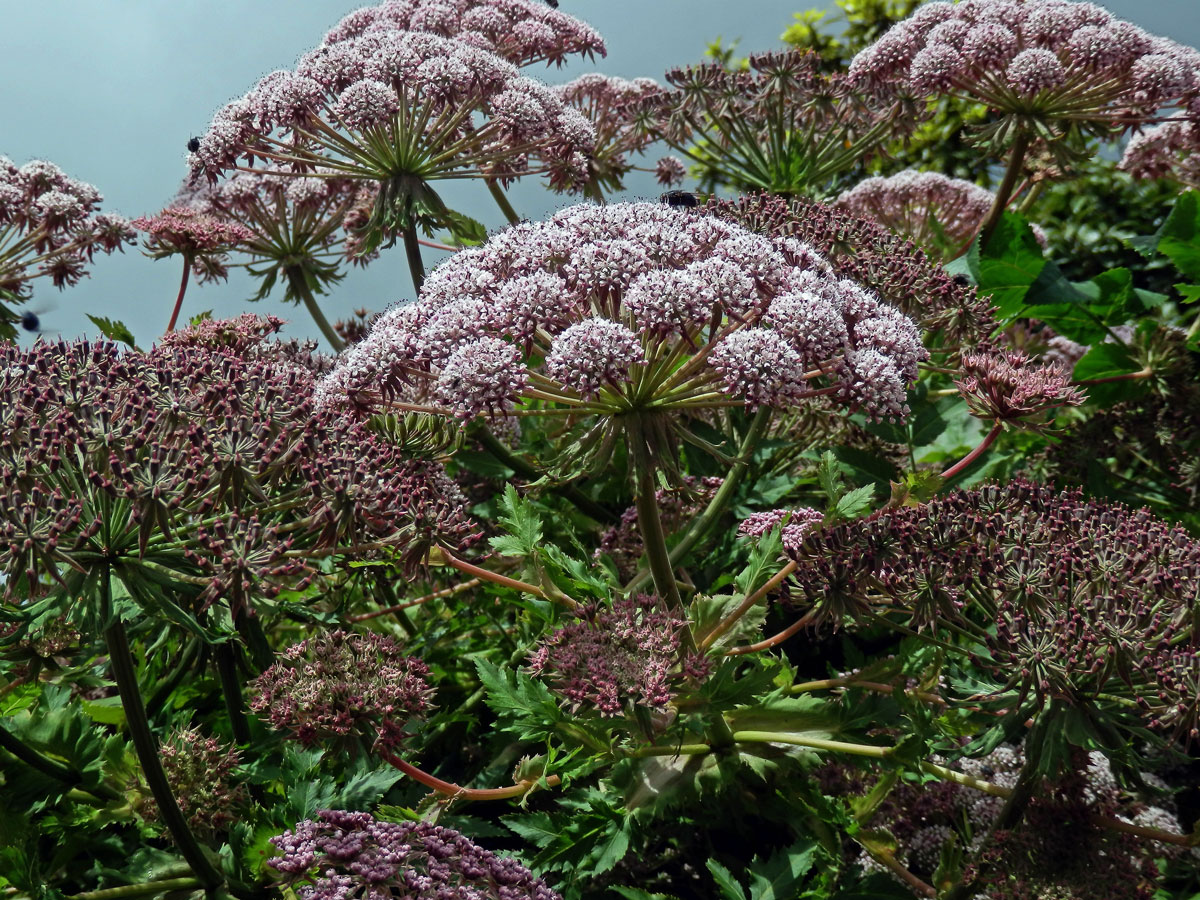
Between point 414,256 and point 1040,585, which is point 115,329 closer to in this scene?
point 414,256

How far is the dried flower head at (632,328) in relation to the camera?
3.87 meters

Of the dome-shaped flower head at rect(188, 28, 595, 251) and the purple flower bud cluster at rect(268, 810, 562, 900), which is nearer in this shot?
the purple flower bud cluster at rect(268, 810, 562, 900)

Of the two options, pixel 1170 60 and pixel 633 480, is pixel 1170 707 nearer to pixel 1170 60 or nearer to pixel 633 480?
pixel 633 480

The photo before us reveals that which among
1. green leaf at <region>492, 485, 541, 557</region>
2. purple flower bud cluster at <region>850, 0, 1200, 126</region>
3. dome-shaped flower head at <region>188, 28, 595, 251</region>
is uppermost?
purple flower bud cluster at <region>850, 0, 1200, 126</region>

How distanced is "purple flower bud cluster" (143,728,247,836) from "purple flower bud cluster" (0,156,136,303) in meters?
5.26

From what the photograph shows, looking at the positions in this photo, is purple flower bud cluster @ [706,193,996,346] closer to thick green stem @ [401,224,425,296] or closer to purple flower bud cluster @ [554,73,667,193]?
thick green stem @ [401,224,425,296]

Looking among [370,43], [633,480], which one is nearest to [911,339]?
[633,480]

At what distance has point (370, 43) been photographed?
6.27 meters

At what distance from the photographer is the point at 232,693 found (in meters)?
5.06

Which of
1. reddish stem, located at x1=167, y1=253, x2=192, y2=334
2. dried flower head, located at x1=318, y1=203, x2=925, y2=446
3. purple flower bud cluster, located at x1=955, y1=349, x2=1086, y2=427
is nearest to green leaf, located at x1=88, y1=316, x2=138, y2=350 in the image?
reddish stem, located at x1=167, y1=253, x2=192, y2=334

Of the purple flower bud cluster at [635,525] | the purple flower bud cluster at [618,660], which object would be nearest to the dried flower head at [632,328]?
the purple flower bud cluster at [618,660]

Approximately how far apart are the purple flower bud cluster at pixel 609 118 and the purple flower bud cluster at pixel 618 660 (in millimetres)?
5068

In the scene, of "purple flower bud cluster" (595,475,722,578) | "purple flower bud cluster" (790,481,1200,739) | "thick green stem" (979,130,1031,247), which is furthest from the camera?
"thick green stem" (979,130,1031,247)

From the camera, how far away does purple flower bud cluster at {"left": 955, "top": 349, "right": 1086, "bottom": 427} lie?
15.3 feet
